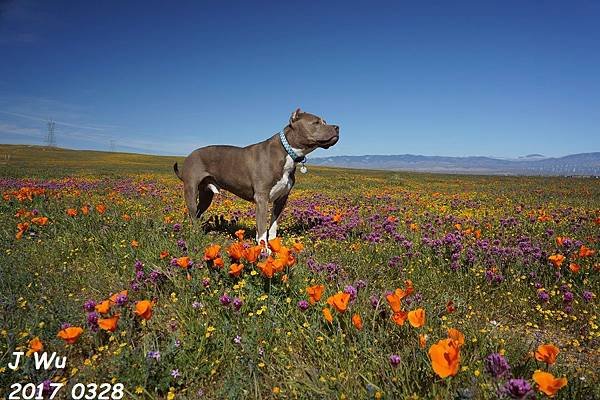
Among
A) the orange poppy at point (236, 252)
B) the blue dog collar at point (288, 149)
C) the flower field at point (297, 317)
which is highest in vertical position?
the blue dog collar at point (288, 149)

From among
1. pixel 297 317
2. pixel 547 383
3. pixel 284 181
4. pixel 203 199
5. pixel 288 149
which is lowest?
pixel 297 317

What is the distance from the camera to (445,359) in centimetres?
193

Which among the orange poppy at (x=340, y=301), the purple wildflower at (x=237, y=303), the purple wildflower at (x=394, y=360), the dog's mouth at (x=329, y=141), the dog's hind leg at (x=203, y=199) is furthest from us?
the dog's hind leg at (x=203, y=199)

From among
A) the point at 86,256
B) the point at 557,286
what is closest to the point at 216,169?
the point at 86,256

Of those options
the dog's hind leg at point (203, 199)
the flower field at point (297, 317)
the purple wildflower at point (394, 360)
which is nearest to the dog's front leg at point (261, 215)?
the flower field at point (297, 317)

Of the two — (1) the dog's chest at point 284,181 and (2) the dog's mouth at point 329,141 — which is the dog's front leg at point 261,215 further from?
(2) the dog's mouth at point 329,141

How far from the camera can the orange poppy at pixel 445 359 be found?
73.6 inches

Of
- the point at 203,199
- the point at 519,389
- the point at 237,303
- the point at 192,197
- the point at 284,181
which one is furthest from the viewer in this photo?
the point at 203,199

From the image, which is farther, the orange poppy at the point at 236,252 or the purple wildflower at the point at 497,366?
the orange poppy at the point at 236,252

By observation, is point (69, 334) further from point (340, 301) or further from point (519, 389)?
point (519, 389)

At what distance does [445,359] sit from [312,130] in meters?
5.76

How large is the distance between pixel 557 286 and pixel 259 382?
12.9 ft

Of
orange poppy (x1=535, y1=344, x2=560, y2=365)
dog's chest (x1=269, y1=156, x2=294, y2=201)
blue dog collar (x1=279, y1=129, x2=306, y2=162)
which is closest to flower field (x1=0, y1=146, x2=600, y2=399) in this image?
orange poppy (x1=535, y1=344, x2=560, y2=365)

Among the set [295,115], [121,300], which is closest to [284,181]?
[295,115]
